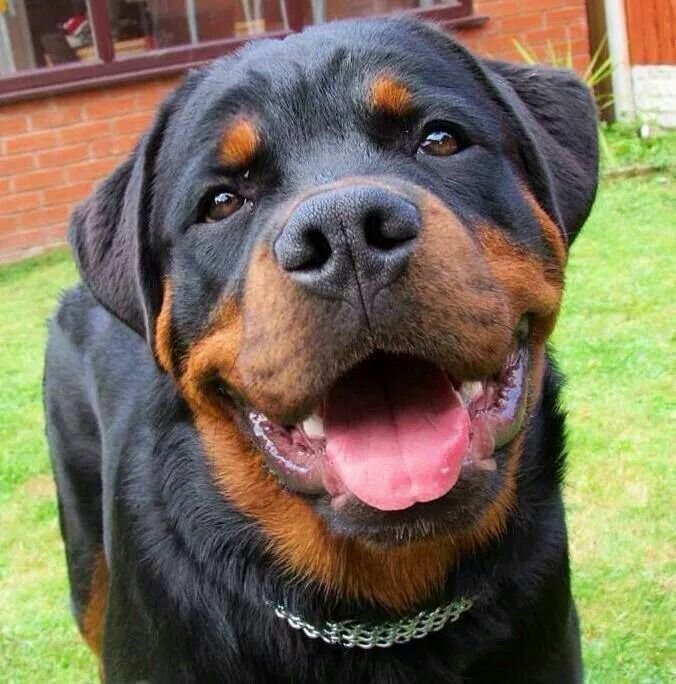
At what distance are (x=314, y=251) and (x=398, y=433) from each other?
40cm

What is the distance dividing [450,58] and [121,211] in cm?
79

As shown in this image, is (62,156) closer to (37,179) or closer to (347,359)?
(37,179)

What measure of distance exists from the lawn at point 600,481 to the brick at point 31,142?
2117 millimetres

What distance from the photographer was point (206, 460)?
248 cm

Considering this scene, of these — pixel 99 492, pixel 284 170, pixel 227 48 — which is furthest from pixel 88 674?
pixel 227 48


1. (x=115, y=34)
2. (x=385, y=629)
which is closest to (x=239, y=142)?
(x=385, y=629)

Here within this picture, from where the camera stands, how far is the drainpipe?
32.4ft

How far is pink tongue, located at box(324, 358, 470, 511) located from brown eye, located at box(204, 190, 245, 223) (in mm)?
451

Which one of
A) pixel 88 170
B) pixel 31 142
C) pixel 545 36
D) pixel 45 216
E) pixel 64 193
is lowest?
pixel 45 216

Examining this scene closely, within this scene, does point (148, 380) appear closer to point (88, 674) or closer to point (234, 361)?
point (234, 361)

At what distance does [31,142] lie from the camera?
8906 mm

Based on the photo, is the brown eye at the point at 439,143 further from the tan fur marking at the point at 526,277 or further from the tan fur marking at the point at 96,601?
the tan fur marking at the point at 96,601

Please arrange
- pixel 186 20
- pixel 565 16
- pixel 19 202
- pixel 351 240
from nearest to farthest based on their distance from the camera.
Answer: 1. pixel 351 240
2. pixel 19 202
3. pixel 186 20
4. pixel 565 16

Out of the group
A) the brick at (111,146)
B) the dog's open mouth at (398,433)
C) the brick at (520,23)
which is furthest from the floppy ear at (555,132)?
the brick at (520,23)
